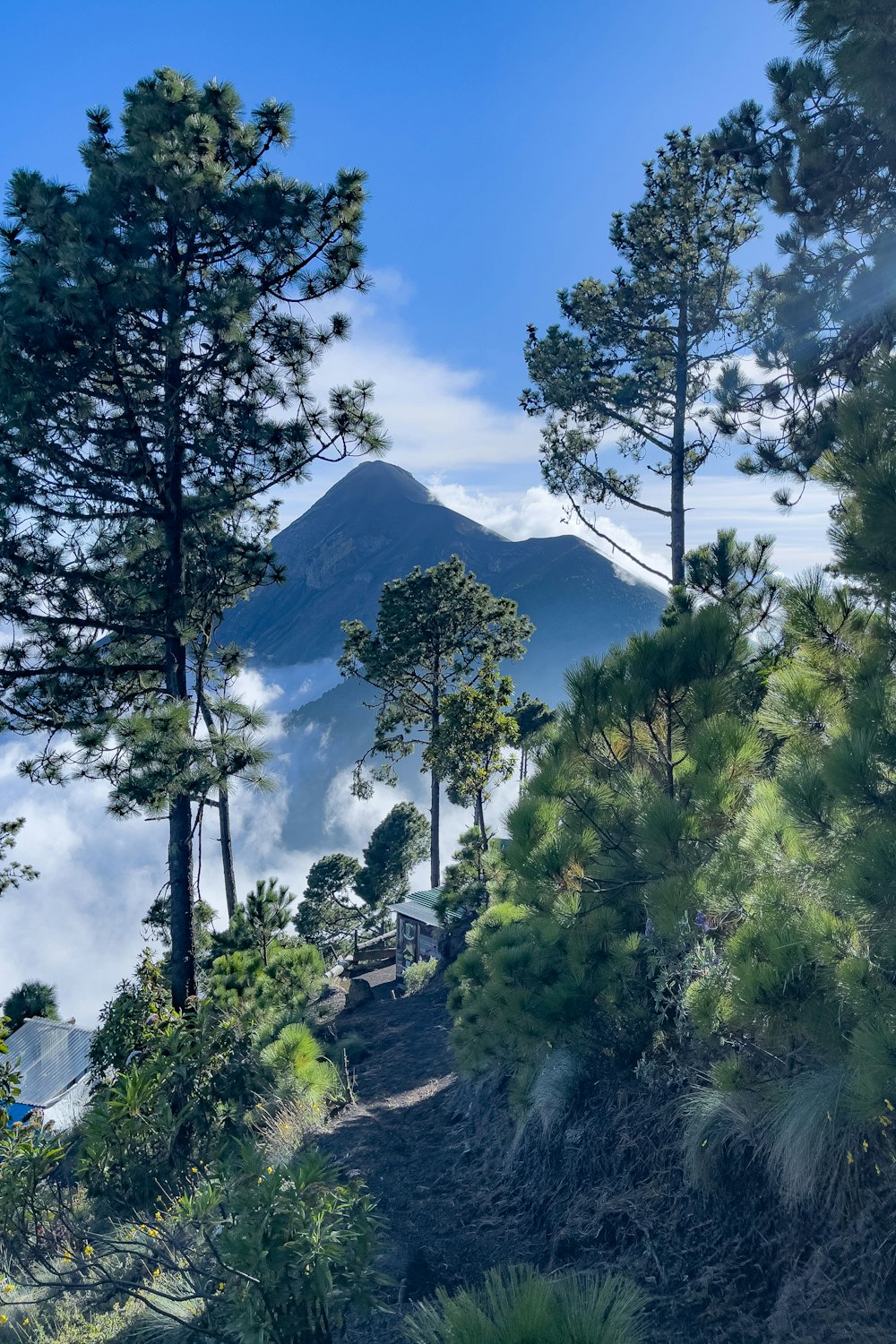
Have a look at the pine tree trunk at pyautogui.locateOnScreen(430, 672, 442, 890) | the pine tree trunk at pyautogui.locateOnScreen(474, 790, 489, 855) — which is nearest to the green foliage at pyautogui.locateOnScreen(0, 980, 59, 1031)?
the pine tree trunk at pyautogui.locateOnScreen(430, 672, 442, 890)

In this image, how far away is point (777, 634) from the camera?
15.0ft

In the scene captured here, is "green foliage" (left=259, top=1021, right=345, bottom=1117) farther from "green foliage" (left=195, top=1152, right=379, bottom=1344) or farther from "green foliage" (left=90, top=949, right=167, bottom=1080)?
"green foliage" (left=195, top=1152, right=379, bottom=1344)

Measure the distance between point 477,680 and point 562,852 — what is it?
14.2m

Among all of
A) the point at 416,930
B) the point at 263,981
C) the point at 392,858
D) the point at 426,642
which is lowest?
the point at 416,930

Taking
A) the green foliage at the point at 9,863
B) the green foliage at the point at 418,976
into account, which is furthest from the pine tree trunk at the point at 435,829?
the green foliage at the point at 9,863

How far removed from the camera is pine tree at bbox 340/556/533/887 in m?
22.8

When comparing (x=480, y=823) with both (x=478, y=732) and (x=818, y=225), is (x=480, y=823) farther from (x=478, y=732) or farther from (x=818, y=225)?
(x=818, y=225)

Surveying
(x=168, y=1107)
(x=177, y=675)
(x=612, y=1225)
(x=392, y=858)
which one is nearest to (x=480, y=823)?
(x=177, y=675)

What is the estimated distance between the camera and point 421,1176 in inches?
236

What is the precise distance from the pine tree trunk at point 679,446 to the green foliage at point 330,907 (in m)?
27.9

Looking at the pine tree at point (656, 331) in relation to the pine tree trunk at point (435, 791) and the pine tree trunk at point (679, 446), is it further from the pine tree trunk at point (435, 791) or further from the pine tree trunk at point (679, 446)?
the pine tree trunk at point (435, 791)

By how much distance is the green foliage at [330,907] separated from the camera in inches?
1406

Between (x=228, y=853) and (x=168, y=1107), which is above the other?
(x=228, y=853)

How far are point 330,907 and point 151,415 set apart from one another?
31992 millimetres
